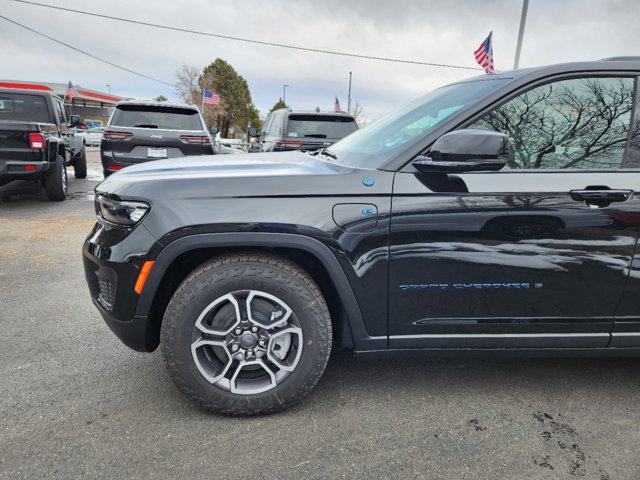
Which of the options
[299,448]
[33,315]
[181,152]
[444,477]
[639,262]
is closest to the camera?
[444,477]

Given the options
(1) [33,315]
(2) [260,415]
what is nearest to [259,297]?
(2) [260,415]

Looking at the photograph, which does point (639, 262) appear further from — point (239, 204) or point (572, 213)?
point (239, 204)

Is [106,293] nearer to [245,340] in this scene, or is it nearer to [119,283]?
[119,283]

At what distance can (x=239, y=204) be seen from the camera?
215cm

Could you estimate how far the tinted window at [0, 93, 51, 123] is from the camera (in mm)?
7848

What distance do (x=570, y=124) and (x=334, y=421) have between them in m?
1.96

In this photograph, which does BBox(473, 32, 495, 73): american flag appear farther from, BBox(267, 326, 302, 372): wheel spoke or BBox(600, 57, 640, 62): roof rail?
BBox(267, 326, 302, 372): wheel spoke

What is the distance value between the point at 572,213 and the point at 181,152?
6.48 metres

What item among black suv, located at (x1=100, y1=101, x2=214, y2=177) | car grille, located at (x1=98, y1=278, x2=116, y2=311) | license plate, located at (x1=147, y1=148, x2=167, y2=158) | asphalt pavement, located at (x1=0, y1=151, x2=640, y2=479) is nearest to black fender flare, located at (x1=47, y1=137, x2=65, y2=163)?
black suv, located at (x1=100, y1=101, x2=214, y2=177)

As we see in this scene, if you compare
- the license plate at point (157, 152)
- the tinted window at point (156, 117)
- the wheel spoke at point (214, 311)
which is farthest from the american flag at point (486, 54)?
the wheel spoke at point (214, 311)

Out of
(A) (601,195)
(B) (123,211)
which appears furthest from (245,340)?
(A) (601,195)

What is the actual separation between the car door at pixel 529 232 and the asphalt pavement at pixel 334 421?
0.40 m

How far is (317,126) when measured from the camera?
838 cm

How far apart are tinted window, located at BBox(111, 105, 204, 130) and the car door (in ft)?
21.2
